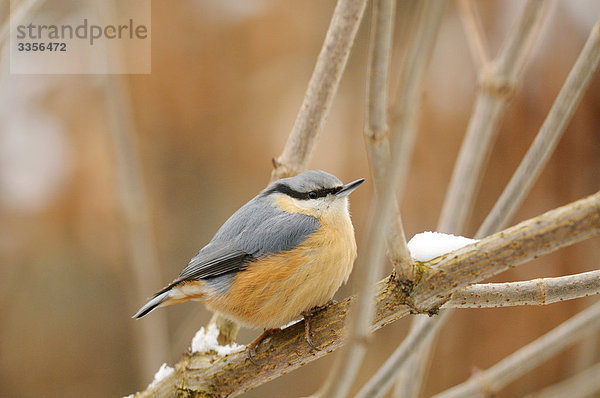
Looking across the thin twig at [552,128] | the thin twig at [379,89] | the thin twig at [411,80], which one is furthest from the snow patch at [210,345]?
the thin twig at [411,80]

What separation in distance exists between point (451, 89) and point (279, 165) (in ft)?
6.38

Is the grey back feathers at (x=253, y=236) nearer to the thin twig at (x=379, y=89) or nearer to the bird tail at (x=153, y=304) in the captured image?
the bird tail at (x=153, y=304)

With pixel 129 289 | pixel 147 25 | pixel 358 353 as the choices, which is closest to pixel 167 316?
pixel 129 289

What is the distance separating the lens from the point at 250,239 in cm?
173

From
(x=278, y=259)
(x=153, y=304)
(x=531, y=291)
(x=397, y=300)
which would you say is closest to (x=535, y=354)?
(x=531, y=291)

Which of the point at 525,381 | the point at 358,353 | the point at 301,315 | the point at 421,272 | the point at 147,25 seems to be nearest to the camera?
the point at 358,353

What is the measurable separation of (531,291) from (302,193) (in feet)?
2.77

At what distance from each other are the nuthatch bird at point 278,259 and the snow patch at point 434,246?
1.29 feet

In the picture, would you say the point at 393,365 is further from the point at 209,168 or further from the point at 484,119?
the point at 209,168

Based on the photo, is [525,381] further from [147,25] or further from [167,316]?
[147,25]

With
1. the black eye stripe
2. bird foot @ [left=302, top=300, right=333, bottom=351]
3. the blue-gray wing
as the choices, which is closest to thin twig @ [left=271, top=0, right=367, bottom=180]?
the black eye stripe

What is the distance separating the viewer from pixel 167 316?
140 inches

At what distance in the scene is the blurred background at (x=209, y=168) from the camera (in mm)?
3270

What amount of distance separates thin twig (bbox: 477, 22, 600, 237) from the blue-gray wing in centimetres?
53
